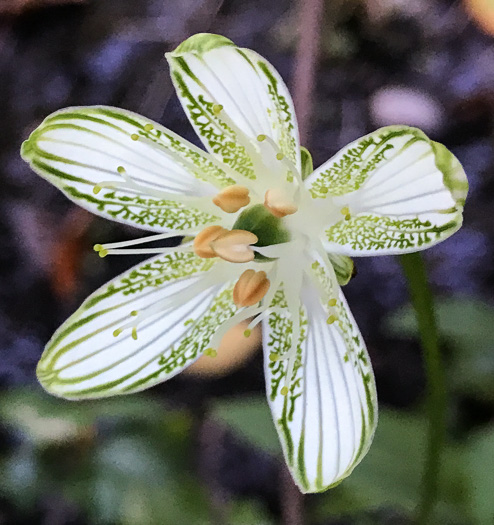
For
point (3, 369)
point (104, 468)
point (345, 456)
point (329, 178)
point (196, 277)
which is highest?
point (329, 178)

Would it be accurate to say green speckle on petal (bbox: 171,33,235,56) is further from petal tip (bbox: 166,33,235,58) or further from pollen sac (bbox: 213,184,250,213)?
pollen sac (bbox: 213,184,250,213)

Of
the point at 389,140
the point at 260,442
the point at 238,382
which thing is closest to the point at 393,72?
the point at 238,382

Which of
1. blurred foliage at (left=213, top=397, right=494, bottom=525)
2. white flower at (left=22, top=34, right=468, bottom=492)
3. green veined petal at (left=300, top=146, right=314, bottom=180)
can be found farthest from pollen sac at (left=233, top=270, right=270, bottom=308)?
blurred foliage at (left=213, top=397, right=494, bottom=525)

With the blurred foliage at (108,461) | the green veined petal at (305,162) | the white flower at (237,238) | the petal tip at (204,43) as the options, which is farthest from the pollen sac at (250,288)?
the blurred foliage at (108,461)

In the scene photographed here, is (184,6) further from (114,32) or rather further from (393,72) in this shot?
(393,72)

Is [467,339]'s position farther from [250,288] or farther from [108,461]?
[108,461]

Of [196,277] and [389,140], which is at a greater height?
[389,140]
